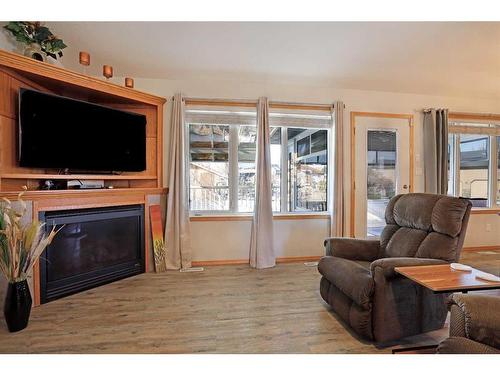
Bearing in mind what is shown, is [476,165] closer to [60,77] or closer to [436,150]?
[436,150]

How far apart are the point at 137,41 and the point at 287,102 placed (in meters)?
1.95

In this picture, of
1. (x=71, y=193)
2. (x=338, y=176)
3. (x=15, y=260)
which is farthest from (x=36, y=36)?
(x=338, y=176)

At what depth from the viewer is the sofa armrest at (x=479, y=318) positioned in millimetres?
1050

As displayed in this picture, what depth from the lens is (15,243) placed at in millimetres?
1910

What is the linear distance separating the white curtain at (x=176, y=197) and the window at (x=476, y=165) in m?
4.25

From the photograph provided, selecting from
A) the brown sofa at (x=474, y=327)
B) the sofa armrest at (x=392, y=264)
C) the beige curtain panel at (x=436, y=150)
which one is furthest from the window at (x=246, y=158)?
the brown sofa at (x=474, y=327)

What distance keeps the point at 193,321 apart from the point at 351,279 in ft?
4.17

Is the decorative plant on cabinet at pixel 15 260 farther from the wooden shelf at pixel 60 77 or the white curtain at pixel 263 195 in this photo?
the white curtain at pixel 263 195

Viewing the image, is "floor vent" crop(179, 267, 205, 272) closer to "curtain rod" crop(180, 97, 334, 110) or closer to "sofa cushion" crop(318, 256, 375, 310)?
"sofa cushion" crop(318, 256, 375, 310)

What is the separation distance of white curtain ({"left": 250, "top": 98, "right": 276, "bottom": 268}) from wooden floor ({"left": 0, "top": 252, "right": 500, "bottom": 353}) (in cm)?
48

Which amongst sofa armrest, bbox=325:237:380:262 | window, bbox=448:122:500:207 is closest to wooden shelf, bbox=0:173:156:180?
sofa armrest, bbox=325:237:380:262
